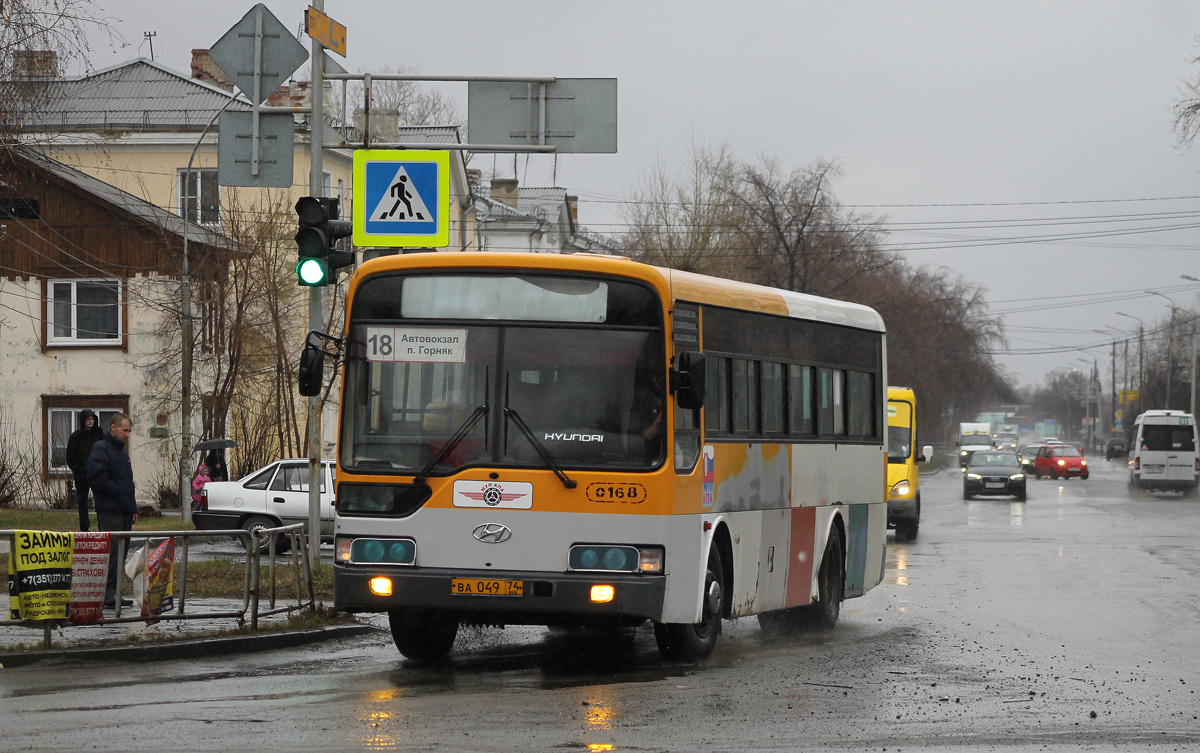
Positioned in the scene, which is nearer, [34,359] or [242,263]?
[242,263]

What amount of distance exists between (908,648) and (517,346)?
419 cm

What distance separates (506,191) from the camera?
75.8 meters

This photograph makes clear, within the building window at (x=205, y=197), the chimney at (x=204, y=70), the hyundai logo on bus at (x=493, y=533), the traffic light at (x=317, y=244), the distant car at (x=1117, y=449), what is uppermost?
the chimney at (x=204, y=70)

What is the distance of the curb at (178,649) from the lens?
1051cm

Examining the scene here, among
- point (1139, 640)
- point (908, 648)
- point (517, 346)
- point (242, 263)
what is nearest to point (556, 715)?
point (517, 346)

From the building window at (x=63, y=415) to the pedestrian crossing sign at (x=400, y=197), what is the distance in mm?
23903

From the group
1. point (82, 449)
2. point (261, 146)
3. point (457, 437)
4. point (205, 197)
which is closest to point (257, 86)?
point (261, 146)

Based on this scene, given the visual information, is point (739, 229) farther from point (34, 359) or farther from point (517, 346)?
point (517, 346)

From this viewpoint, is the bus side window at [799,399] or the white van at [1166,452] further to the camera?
the white van at [1166,452]

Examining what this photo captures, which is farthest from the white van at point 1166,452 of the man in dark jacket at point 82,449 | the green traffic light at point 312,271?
the green traffic light at point 312,271

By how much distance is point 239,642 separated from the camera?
11391 mm

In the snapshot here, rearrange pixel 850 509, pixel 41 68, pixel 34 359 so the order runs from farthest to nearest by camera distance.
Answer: pixel 34 359 < pixel 41 68 < pixel 850 509

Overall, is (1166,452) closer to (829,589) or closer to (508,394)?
(829,589)

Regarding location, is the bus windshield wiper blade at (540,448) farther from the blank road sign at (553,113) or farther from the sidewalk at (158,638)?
the blank road sign at (553,113)
